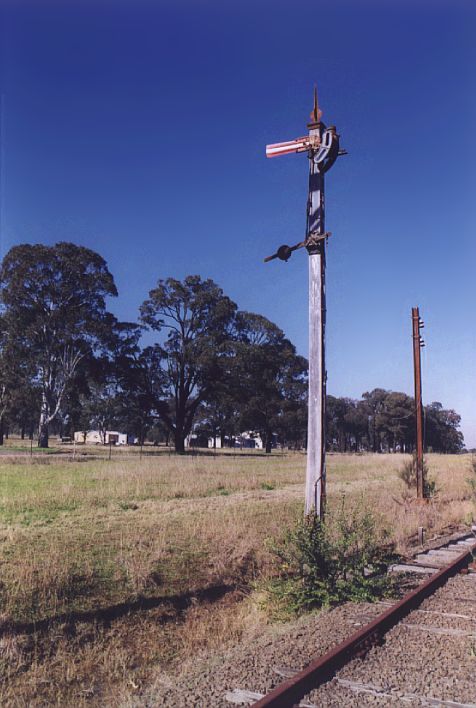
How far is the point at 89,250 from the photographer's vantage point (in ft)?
153

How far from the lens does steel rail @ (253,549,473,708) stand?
13.0ft

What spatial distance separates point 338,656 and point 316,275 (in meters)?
5.39

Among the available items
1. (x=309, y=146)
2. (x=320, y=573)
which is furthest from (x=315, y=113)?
(x=320, y=573)

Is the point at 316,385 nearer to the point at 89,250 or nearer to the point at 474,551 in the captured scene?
the point at 474,551

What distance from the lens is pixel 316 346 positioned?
27.7 feet

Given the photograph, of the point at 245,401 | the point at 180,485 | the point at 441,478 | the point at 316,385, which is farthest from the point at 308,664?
the point at 245,401

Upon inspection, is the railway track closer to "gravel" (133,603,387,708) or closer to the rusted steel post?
"gravel" (133,603,387,708)

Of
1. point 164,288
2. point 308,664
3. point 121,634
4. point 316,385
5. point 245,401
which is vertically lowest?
point 121,634

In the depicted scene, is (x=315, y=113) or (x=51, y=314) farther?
(x=51, y=314)

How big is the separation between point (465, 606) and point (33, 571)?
5815 millimetres

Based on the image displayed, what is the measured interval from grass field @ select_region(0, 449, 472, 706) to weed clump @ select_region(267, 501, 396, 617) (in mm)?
470

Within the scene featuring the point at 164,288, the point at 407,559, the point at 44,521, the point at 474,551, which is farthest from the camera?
the point at 164,288

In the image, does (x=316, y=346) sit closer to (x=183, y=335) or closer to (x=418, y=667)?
(x=418, y=667)

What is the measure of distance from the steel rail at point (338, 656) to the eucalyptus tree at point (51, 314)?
41044mm
